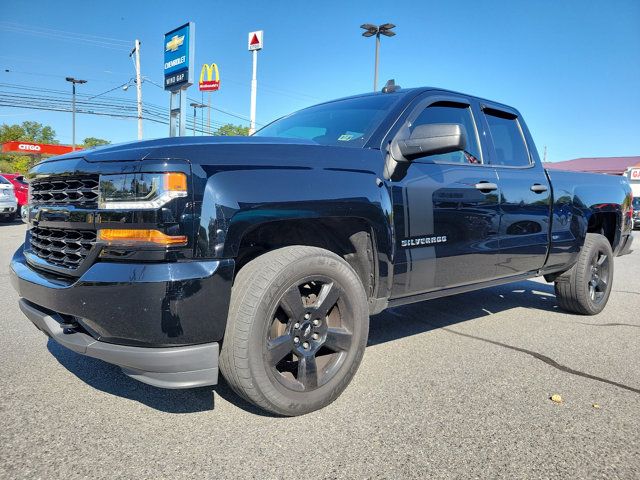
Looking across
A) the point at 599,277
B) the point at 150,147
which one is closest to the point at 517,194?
the point at 599,277

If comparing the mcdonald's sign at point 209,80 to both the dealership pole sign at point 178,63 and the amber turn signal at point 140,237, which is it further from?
the amber turn signal at point 140,237

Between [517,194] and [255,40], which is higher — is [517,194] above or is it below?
below

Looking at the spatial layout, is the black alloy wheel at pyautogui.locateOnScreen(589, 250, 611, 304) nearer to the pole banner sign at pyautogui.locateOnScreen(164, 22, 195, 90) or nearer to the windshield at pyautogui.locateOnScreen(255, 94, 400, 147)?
the windshield at pyautogui.locateOnScreen(255, 94, 400, 147)

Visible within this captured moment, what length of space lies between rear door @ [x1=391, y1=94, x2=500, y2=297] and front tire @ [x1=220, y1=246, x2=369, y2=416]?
496 millimetres

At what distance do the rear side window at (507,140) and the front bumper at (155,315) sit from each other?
8.91 ft

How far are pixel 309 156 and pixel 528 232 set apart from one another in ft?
7.58

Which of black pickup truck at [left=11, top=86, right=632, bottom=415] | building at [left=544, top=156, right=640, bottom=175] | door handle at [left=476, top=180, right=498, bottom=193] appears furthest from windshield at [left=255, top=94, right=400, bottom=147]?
building at [left=544, top=156, right=640, bottom=175]

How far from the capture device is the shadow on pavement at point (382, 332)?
2.74m

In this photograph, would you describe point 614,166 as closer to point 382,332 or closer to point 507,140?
point 507,140

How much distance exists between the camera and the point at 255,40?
18.1m

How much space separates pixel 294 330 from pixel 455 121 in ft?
7.08

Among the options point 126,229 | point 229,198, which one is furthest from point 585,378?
point 126,229

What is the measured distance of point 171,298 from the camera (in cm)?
204

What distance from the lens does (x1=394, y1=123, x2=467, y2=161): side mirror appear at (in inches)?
111
